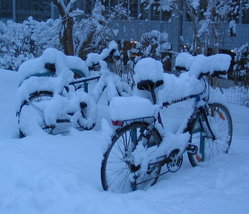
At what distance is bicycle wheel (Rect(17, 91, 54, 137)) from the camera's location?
5191 millimetres

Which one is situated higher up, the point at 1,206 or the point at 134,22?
the point at 134,22

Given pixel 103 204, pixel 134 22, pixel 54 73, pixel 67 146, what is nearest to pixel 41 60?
pixel 54 73

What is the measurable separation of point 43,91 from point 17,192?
2.06 metres

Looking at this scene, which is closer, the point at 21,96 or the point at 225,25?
the point at 21,96

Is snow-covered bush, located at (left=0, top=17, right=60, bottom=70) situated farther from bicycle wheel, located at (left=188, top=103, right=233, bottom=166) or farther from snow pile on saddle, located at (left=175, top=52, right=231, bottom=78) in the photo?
snow pile on saddle, located at (left=175, top=52, right=231, bottom=78)

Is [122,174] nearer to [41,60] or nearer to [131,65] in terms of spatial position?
[41,60]

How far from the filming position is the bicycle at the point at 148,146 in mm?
3576

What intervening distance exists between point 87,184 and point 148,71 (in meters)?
1.16

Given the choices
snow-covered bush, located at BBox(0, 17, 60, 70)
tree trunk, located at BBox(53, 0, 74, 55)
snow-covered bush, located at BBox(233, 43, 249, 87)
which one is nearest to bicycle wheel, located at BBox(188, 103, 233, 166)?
snow-covered bush, located at BBox(233, 43, 249, 87)

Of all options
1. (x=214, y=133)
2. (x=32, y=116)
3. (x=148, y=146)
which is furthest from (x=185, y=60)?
(x=32, y=116)

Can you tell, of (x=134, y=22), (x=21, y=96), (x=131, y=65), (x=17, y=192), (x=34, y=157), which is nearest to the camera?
(x=17, y=192)

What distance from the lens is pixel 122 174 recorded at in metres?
3.82

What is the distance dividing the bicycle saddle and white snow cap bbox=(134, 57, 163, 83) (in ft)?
0.09

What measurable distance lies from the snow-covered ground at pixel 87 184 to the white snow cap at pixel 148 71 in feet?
2.36
